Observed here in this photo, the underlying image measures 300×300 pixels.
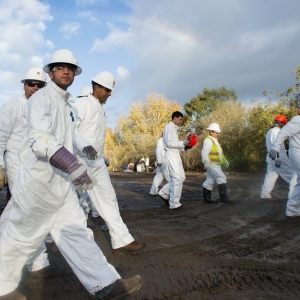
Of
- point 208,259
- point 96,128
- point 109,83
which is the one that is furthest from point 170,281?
point 109,83

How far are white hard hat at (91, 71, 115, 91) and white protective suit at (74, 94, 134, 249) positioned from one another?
0.25 meters

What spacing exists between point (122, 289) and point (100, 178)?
205 centimetres

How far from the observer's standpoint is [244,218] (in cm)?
789

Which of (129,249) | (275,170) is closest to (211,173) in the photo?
(275,170)

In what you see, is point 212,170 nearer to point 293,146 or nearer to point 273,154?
point 273,154

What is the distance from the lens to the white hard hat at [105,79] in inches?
223

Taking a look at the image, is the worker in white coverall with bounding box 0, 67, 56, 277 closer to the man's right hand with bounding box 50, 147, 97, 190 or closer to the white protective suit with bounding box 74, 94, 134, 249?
the white protective suit with bounding box 74, 94, 134, 249

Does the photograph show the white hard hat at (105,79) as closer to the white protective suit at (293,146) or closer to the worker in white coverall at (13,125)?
the worker in white coverall at (13,125)

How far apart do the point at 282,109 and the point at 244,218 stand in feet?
55.2

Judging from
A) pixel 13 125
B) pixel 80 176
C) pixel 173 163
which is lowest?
pixel 173 163

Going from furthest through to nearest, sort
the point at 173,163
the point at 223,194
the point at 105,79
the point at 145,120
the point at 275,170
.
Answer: the point at 145,120, the point at 275,170, the point at 223,194, the point at 173,163, the point at 105,79

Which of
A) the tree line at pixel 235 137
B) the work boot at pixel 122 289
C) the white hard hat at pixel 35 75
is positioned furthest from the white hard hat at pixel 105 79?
the tree line at pixel 235 137

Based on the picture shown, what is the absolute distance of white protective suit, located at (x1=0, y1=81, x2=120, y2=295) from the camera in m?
3.48

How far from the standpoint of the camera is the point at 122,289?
3596mm
